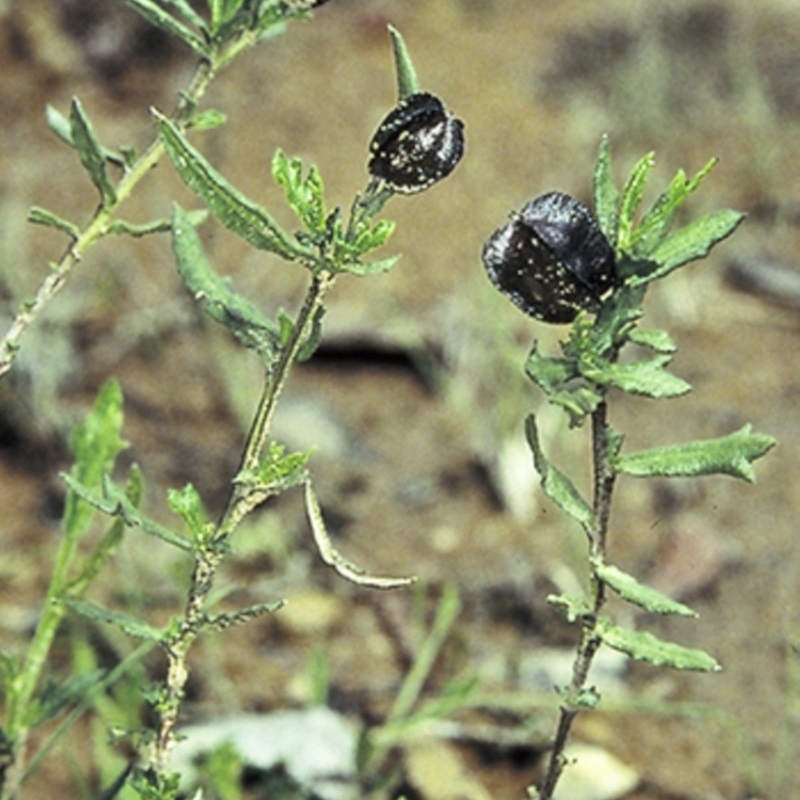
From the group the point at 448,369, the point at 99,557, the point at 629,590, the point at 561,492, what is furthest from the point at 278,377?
the point at 448,369

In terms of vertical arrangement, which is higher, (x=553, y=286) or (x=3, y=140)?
(x=3, y=140)

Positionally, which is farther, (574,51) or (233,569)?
(574,51)

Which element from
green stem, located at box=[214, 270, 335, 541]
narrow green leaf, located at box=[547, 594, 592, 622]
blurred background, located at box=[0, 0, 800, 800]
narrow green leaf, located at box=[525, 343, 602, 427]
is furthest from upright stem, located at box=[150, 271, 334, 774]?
blurred background, located at box=[0, 0, 800, 800]

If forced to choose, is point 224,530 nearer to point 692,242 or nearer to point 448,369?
point 692,242

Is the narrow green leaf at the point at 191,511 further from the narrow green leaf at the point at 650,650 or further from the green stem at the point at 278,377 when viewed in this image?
the narrow green leaf at the point at 650,650

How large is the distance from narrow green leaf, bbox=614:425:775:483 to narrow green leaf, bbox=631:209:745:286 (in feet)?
0.60

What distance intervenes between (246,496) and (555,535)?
176cm

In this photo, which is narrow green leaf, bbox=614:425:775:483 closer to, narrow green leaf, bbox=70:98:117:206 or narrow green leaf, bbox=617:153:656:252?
narrow green leaf, bbox=617:153:656:252

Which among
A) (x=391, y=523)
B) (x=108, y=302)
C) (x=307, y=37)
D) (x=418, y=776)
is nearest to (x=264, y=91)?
(x=307, y=37)

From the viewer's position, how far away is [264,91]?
482 cm

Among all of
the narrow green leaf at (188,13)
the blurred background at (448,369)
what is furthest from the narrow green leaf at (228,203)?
the blurred background at (448,369)

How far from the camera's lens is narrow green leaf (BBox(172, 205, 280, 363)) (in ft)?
5.20

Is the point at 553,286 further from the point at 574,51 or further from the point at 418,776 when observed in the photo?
the point at 574,51

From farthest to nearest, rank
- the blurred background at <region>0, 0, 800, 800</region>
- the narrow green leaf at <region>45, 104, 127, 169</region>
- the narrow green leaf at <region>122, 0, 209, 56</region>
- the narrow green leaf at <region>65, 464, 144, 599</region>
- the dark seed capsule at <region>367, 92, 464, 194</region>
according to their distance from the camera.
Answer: the blurred background at <region>0, 0, 800, 800</region> < the narrow green leaf at <region>65, 464, 144, 599</region> < the narrow green leaf at <region>45, 104, 127, 169</region> < the narrow green leaf at <region>122, 0, 209, 56</region> < the dark seed capsule at <region>367, 92, 464, 194</region>
